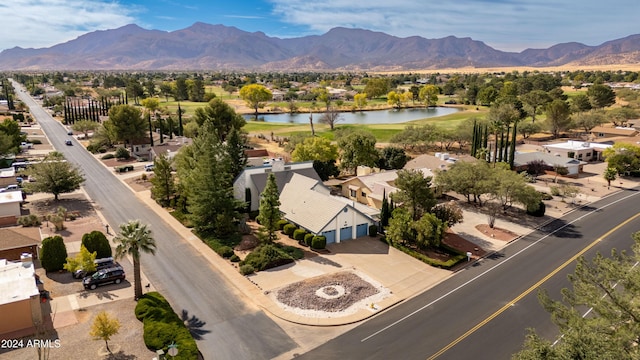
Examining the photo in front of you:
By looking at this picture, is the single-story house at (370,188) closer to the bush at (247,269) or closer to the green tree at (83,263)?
the bush at (247,269)

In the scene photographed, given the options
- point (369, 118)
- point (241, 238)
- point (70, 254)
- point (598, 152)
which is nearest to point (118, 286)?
point (70, 254)

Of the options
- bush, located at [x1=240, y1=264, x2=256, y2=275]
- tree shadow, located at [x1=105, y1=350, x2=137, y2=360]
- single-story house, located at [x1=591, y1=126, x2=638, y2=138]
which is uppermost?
single-story house, located at [x1=591, y1=126, x2=638, y2=138]

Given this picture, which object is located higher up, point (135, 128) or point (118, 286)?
point (135, 128)

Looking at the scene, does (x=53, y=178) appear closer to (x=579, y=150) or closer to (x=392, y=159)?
(x=392, y=159)

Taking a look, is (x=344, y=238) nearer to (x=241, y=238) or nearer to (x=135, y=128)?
(x=241, y=238)

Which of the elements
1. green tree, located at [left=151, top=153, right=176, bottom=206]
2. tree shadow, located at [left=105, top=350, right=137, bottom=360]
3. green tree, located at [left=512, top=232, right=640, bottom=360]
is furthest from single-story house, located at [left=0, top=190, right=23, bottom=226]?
green tree, located at [left=512, top=232, right=640, bottom=360]

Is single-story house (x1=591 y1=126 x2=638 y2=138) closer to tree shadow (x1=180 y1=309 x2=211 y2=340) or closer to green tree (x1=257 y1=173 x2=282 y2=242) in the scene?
green tree (x1=257 y1=173 x2=282 y2=242)
